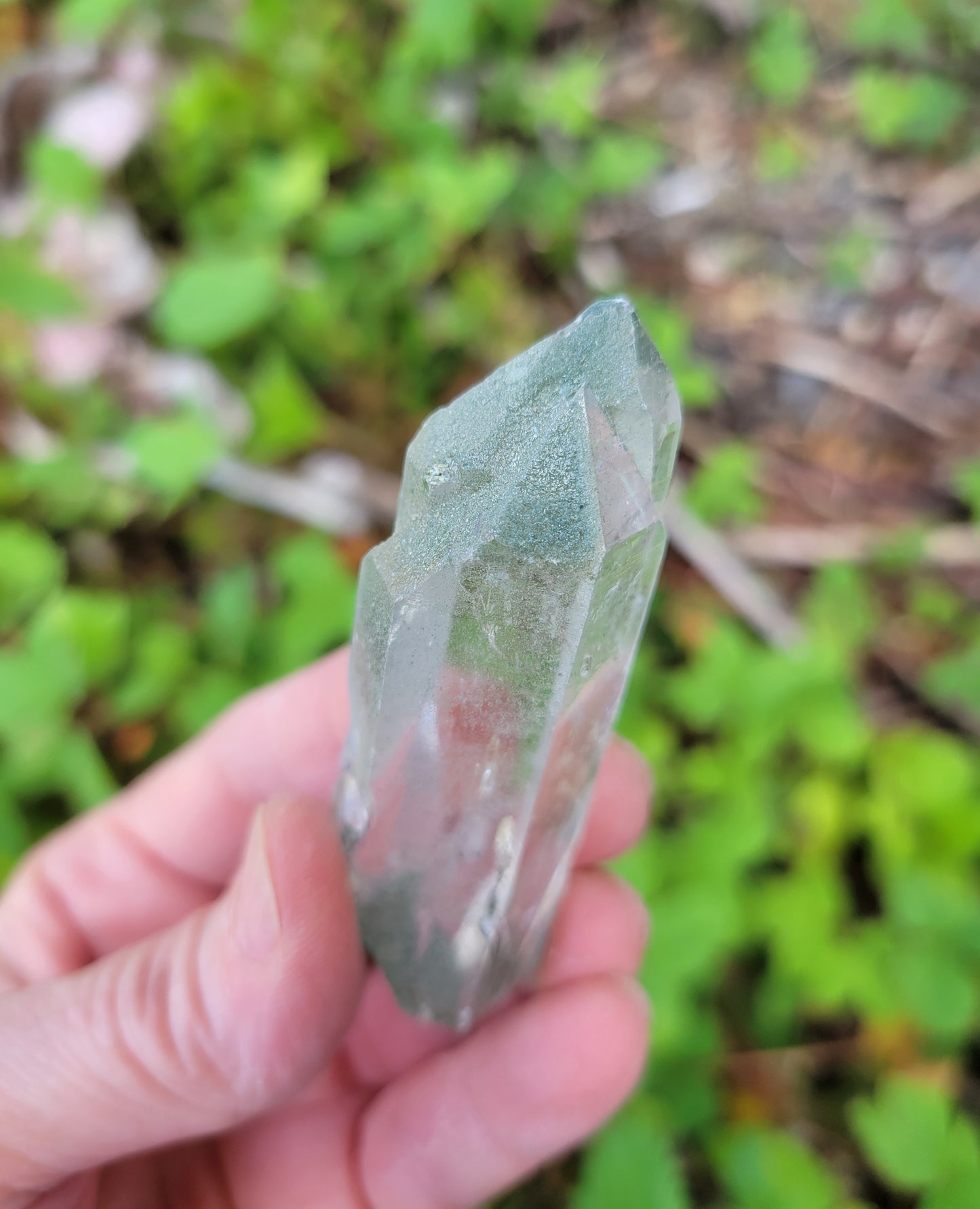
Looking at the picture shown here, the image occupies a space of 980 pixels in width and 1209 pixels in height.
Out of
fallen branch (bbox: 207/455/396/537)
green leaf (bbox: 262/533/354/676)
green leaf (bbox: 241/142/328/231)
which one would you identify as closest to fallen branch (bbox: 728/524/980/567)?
fallen branch (bbox: 207/455/396/537)

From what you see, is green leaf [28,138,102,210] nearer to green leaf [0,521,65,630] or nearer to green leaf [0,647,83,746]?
green leaf [0,521,65,630]

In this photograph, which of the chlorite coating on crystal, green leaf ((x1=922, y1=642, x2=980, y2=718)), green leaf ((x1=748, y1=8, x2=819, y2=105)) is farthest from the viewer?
green leaf ((x1=748, y1=8, x2=819, y2=105))

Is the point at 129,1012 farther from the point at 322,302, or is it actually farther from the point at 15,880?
the point at 322,302

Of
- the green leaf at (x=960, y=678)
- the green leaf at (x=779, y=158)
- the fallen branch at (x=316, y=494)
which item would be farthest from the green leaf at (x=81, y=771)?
the green leaf at (x=779, y=158)

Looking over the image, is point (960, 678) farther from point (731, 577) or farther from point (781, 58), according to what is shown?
point (781, 58)

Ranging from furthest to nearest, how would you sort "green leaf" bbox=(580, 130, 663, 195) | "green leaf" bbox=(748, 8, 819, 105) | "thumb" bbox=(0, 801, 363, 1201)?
"green leaf" bbox=(748, 8, 819, 105) → "green leaf" bbox=(580, 130, 663, 195) → "thumb" bbox=(0, 801, 363, 1201)

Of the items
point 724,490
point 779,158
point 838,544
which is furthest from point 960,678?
point 779,158

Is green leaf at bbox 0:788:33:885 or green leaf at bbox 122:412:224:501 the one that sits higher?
green leaf at bbox 122:412:224:501
